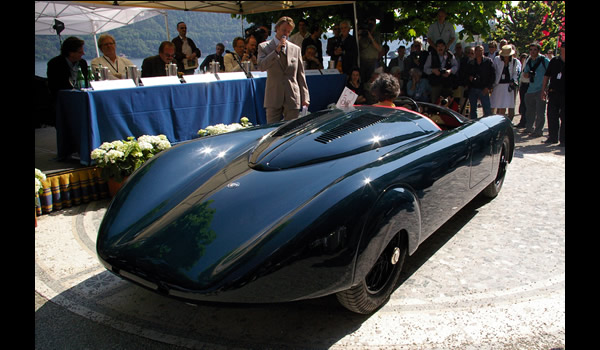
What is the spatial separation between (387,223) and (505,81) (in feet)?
23.5

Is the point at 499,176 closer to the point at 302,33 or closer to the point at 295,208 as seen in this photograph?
the point at 295,208

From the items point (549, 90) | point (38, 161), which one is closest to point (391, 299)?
point (38, 161)

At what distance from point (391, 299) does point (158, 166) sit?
1.76 metres

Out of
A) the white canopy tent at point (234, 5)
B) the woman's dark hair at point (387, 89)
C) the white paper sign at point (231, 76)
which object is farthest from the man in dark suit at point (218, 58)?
the woman's dark hair at point (387, 89)

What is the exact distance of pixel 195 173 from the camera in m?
2.84

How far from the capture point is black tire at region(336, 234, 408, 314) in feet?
7.64

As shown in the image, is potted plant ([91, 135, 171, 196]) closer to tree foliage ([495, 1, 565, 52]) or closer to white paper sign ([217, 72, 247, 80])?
white paper sign ([217, 72, 247, 80])

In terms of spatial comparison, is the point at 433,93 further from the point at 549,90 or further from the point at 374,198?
the point at 374,198

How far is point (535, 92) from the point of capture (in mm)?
8000

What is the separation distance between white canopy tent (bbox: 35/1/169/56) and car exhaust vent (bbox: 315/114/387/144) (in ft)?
42.3

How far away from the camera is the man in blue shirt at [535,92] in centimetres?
790

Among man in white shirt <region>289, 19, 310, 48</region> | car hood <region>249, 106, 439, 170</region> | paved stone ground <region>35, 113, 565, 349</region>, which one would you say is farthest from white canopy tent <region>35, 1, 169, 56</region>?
paved stone ground <region>35, 113, 565, 349</region>

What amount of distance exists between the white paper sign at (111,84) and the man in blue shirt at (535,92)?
684 centimetres
